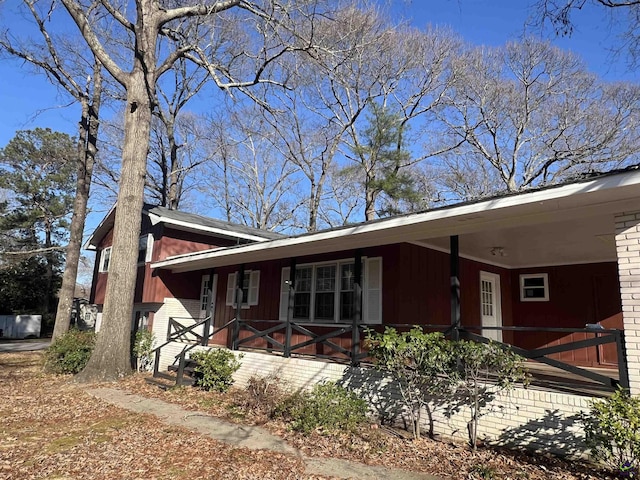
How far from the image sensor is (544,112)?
19.4 meters

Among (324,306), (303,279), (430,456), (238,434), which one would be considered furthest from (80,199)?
(430,456)

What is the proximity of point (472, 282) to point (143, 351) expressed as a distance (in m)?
9.19

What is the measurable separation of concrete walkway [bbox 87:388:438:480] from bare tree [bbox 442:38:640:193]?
730 inches

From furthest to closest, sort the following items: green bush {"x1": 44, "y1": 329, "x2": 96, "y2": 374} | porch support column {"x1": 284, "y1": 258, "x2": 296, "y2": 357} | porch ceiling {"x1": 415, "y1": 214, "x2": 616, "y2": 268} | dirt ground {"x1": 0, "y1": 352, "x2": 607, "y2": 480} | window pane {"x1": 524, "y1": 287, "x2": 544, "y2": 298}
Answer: green bush {"x1": 44, "y1": 329, "x2": 96, "y2": 374}
window pane {"x1": 524, "y1": 287, "x2": 544, "y2": 298}
porch support column {"x1": 284, "y1": 258, "x2": 296, "y2": 357}
porch ceiling {"x1": 415, "y1": 214, "x2": 616, "y2": 268}
dirt ground {"x1": 0, "y1": 352, "x2": 607, "y2": 480}

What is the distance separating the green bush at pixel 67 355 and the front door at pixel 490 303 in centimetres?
997

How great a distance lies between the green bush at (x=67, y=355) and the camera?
417 inches

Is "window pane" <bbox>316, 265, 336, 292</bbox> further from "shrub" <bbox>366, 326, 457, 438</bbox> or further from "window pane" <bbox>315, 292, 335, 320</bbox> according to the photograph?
"shrub" <bbox>366, 326, 457, 438</bbox>

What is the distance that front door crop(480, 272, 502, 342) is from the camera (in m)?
9.45

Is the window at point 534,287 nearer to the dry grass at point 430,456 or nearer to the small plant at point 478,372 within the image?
the small plant at point 478,372

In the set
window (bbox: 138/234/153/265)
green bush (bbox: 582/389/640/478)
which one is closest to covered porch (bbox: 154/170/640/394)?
green bush (bbox: 582/389/640/478)

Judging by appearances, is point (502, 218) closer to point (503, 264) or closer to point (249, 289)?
point (503, 264)

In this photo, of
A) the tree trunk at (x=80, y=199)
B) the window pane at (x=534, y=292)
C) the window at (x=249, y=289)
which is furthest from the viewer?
the tree trunk at (x=80, y=199)

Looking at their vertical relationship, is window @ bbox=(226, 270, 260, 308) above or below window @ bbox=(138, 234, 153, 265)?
below

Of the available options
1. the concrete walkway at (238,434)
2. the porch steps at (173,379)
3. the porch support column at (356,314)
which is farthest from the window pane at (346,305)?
the porch steps at (173,379)
